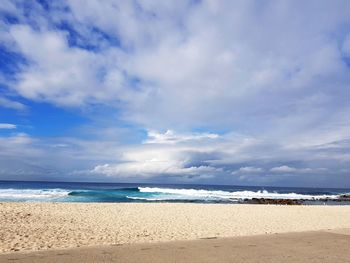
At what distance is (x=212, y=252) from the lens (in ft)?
25.6

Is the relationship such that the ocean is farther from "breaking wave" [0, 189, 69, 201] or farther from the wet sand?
the wet sand

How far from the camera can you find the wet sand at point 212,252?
22.7 feet

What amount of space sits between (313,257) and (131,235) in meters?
5.86

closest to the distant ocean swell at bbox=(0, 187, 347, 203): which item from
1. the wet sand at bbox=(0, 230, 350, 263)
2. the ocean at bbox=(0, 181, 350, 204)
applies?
the ocean at bbox=(0, 181, 350, 204)

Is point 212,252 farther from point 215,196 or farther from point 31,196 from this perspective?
point 215,196

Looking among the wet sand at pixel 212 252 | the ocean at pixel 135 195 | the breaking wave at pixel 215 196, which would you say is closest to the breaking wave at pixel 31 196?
the ocean at pixel 135 195

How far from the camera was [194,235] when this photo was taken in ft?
36.5

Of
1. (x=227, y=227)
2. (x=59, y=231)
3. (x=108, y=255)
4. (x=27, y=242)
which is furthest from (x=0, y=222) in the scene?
(x=227, y=227)

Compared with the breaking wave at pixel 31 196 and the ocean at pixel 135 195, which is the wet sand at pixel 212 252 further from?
the breaking wave at pixel 31 196

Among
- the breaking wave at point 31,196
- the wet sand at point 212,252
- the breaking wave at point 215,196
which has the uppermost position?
the breaking wave at point 215,196

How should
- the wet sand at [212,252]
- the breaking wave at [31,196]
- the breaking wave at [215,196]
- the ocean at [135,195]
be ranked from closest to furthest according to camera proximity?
1. the wet sand at [212,252]
2. the breaking wave at [31,196]
3. the ocean at [135,195]
4. the breaking wave at [215,196]

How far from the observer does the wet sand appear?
691 cm

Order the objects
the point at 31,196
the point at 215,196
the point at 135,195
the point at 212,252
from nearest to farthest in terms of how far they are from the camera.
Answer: the point at 212,252 < the point at 31,196 < the point at 135,195 < the point at 215,196

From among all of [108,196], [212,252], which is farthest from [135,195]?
[212,252]
